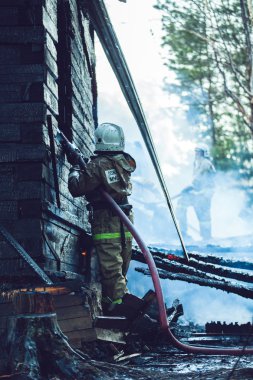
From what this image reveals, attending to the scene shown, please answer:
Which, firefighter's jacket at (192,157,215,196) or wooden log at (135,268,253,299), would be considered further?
firefighter's jacket at (192,157,215,196)

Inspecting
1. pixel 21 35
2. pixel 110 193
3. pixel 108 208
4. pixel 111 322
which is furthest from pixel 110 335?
pixel 21 35

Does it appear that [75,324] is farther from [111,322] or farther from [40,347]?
[40,347]

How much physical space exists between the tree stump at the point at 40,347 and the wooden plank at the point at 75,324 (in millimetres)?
1331

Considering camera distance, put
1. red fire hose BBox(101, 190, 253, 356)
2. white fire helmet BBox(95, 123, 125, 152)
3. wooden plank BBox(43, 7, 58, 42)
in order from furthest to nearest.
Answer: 1. white fire helmet BBox(95, 123, 125, 152)
2. wooden plank BBox(43, 7, 58, 42)
3. red fire hose BBox(101, 190, 253, 356)

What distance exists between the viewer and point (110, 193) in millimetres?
6430

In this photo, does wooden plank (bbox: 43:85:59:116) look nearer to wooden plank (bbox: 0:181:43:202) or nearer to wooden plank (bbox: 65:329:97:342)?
wooden plank (bbox: 0:181:43:202)

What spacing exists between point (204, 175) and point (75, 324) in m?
16.3

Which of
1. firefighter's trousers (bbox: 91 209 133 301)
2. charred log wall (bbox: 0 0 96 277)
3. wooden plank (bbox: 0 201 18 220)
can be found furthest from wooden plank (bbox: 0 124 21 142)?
firefighter's trousers (bbox: 91 209 133 301)

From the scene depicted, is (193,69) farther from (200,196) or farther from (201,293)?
(201,293)

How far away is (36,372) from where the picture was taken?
346cm

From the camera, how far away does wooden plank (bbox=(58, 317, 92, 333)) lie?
202 inches

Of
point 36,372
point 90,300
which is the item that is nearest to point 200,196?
point 90,300

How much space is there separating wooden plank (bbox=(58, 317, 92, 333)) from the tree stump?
133 cm

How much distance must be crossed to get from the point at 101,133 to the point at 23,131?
4.37 ft
